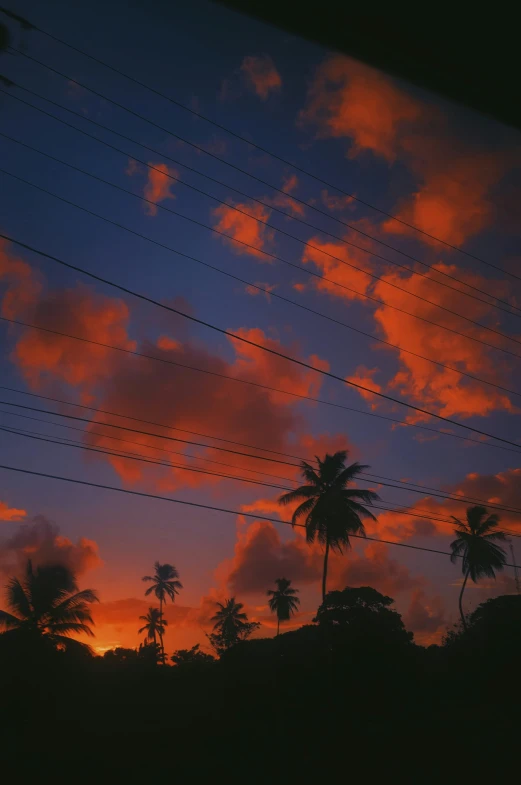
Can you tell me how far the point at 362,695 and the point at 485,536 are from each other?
2343cm

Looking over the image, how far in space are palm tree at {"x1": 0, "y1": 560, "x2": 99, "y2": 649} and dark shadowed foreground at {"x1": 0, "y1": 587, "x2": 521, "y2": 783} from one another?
16.7 ft

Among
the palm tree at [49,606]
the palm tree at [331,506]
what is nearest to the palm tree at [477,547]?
the palm tree at [331,506]

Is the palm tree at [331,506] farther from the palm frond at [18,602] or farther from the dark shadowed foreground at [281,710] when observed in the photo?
the palm frond at [18,602]

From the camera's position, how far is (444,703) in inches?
623

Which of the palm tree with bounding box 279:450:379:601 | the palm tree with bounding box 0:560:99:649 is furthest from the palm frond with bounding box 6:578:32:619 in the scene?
the palm tree with bounding box 279:450:379:601

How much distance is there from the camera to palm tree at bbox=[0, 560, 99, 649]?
→ 2405 cm

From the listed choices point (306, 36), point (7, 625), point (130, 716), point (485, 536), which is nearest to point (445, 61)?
point (306, 36)

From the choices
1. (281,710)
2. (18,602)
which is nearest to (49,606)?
(18,602)

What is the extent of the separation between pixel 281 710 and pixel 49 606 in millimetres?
17065

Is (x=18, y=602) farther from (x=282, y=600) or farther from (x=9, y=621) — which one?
(x=282, y=600)

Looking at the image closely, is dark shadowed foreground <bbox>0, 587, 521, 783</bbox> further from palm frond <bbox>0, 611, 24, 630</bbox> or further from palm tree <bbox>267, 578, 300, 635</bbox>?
palm tree <bbox>267, 578, 300, 635</bbox>

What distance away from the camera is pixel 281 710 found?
14.0m

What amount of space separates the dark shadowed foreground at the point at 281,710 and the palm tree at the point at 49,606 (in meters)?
5.10

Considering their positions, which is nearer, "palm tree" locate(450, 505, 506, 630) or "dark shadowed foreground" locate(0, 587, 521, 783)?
"dark shadowed foreground" locate(0, 587, 521, 783)
